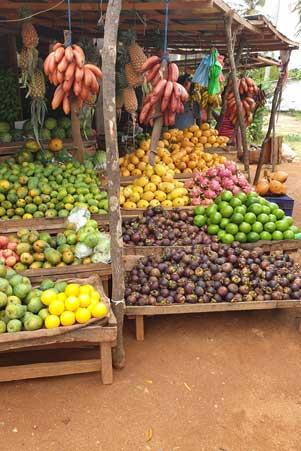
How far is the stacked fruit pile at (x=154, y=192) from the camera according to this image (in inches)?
198

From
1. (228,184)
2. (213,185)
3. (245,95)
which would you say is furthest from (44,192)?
(245,95)

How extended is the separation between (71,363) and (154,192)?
2649 mm

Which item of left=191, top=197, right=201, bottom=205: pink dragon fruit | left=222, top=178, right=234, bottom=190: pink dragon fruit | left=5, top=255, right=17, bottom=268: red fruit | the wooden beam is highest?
the wooden beam

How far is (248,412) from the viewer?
117 inches

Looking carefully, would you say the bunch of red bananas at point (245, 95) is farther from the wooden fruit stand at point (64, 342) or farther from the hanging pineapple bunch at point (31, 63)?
the wooden fruit stand at point (64, 342)

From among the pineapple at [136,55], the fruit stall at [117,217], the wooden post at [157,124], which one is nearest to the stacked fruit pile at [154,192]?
the fruit stall at [117,217]

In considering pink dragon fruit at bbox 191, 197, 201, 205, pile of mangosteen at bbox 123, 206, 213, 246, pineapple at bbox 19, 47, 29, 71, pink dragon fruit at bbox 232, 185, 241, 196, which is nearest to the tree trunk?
pineapple at bbox 19, 47, 29, 71

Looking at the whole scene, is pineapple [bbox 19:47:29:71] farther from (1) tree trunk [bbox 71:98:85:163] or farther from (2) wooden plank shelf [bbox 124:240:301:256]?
(2) wooden plank shelf [bbox 124:240:301:256]

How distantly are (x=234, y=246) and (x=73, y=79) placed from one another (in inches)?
94.7

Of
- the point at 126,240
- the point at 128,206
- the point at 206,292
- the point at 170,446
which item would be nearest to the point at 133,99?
the point at 128,206

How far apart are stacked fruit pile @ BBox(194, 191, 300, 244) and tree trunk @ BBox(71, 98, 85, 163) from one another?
71.4 inches

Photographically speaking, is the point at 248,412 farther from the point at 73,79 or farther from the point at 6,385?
the point at 73,79

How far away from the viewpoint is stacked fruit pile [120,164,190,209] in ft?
16.5

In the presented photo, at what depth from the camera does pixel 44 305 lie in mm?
3094
